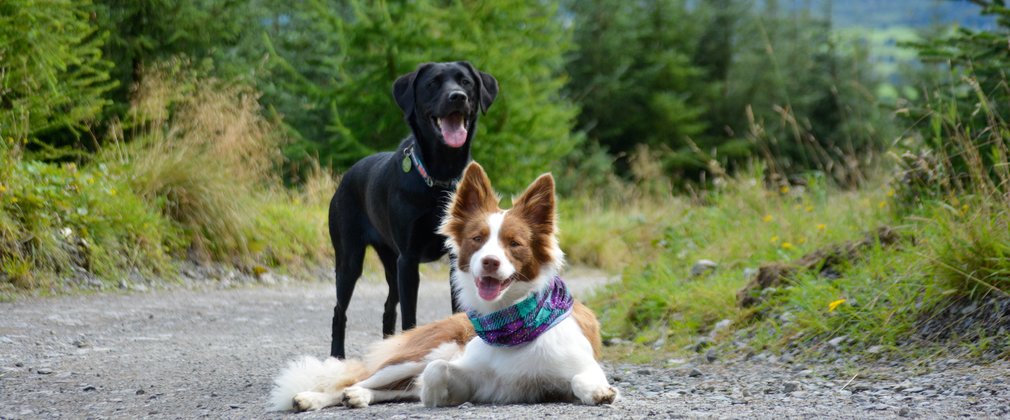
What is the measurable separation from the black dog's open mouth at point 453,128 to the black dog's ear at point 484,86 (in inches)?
13.9

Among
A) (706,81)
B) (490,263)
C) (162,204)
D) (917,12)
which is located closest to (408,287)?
(490,263)

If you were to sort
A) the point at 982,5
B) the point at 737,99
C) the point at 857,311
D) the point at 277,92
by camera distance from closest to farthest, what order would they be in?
the point at 857,311 → the point at 982,5 → the point at 277,92 → the point at 737,99

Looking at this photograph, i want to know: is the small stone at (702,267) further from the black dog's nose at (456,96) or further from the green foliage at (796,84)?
the green foliage at (796,84)

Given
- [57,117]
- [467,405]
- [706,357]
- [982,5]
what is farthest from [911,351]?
[57,117]

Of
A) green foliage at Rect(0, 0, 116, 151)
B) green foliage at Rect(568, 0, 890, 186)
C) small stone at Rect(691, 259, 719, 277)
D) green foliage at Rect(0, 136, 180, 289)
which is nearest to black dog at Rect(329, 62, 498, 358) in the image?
small stone at Rect(691, 259, 719, 277)

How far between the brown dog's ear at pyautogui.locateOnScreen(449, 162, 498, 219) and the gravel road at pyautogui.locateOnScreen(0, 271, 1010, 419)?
0.88 meters

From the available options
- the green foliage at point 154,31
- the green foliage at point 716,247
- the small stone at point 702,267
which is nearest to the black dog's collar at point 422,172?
the green foliage at point 716,247

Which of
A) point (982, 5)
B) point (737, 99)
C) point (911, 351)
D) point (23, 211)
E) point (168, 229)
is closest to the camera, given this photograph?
point (911, 351)

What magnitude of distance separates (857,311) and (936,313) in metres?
0.54

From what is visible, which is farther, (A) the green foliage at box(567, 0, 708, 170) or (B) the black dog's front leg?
(A) the green foliage at box(567, 0, 708, 170)

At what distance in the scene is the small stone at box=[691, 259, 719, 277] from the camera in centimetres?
906

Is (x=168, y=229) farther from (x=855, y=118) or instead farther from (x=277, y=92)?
(x=855, y=118)

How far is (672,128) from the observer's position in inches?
1164

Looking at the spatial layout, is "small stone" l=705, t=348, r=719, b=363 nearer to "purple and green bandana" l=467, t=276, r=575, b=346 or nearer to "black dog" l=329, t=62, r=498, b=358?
"black dog" l=329, t=62, r=498, b=358
